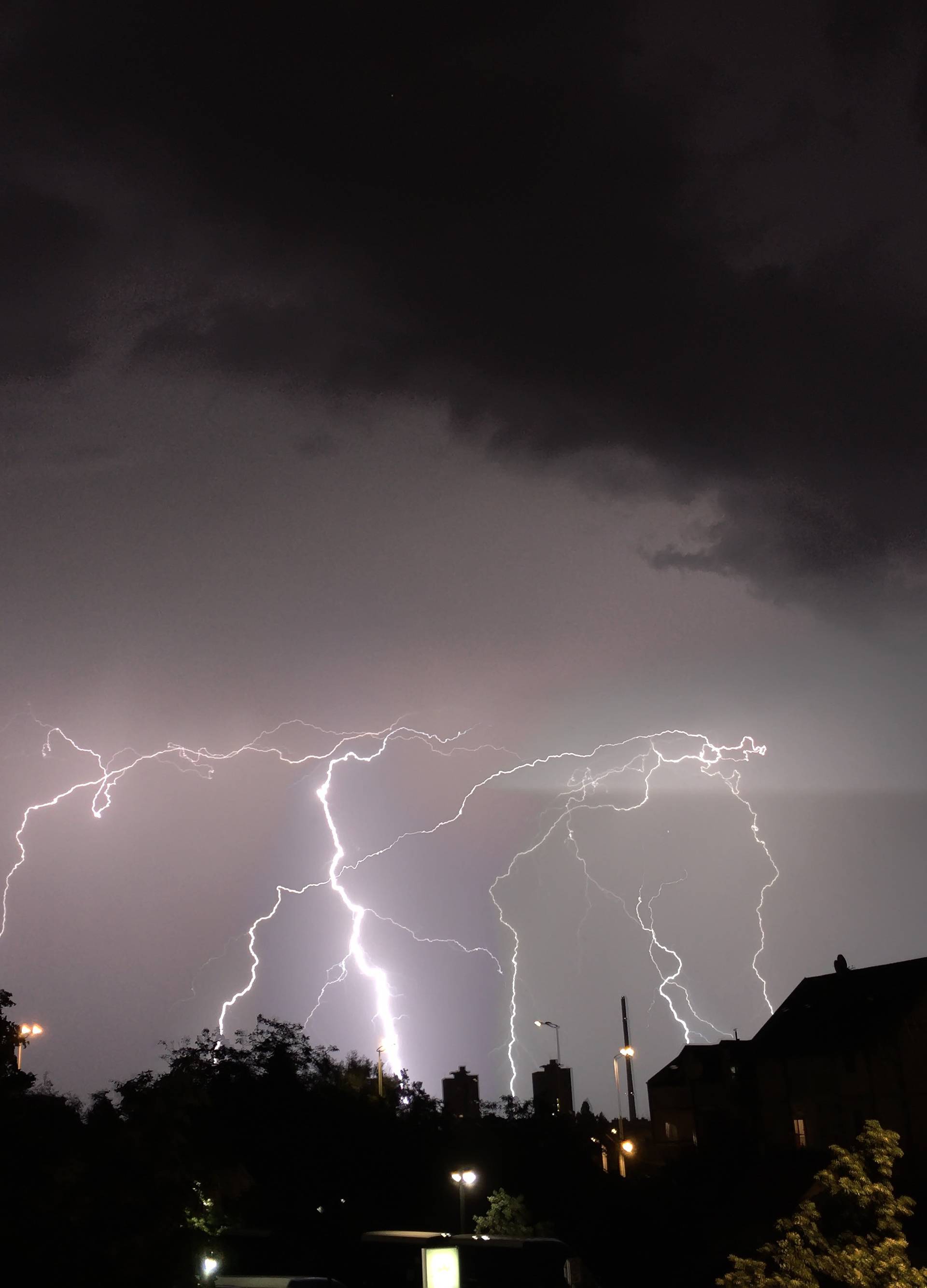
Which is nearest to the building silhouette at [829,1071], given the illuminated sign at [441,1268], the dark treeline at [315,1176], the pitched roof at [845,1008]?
the pitched roof at [845,1008]

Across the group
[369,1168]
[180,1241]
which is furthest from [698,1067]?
[180,1241]

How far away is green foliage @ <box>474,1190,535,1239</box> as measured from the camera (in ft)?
103

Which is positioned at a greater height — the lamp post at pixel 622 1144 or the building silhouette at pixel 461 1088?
the building silhouette at pixel 461 1088

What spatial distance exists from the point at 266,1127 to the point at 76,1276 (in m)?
23.7

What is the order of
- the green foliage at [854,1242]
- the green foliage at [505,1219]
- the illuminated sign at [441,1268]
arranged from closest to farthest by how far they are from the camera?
the green foliage at [854,1242], the illuminated sign at [441,1268], the green foliage at [505,1219]

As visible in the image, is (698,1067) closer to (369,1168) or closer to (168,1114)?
(369,1168)

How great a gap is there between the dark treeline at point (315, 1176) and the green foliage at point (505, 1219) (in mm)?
773

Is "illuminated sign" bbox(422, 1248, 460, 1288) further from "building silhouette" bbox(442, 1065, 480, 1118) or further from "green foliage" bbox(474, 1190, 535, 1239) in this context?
"building silhouette" bbox(442, 1065, 480, 1118)

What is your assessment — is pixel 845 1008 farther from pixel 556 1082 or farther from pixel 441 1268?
pixel 556 1082

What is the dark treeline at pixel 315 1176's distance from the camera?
610 inches

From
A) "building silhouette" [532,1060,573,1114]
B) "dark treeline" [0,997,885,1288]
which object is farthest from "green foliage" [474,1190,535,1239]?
"building silhouette" [532,1060,573,1114]

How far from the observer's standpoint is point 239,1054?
41719mm

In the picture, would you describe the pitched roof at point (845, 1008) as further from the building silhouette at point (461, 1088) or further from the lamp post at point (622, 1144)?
the building silhouette at point (461, 1088)

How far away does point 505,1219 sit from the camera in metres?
32.0
